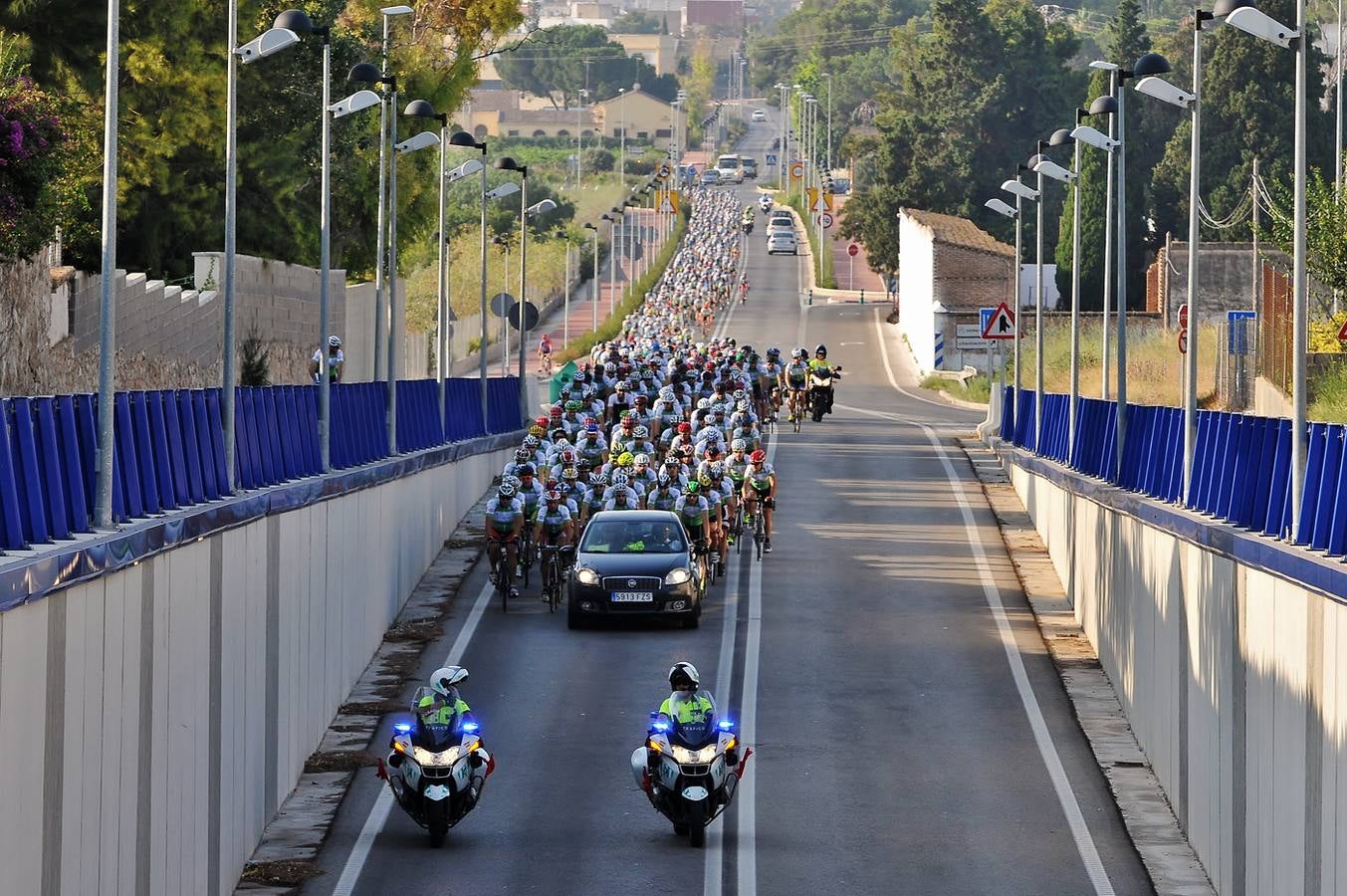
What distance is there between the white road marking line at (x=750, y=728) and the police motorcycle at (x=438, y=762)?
217cm

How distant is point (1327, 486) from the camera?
14695 mm

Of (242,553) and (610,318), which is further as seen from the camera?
(610,318)

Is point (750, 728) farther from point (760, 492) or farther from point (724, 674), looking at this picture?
point (760, 492)

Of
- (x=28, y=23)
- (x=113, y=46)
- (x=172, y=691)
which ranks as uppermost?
(x=28, y=23)

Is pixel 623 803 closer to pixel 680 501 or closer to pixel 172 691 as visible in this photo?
pixel 172 691

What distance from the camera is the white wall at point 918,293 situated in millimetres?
84500

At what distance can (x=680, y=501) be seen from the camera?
32.9m

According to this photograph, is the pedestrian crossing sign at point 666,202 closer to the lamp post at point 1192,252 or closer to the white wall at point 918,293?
the white wall at point 918,293

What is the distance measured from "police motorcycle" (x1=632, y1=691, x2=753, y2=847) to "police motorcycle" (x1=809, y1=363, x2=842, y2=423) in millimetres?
37800

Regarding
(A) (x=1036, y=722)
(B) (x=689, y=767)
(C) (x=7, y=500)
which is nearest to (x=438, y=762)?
(B) (x=689, y=767)

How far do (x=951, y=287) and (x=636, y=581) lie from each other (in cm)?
5867

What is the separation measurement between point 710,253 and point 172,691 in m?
125

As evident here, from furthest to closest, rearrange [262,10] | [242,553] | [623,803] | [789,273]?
[789,273] → [262,10] → [623,803] → [242,553]

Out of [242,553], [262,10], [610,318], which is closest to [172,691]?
[242,553]
